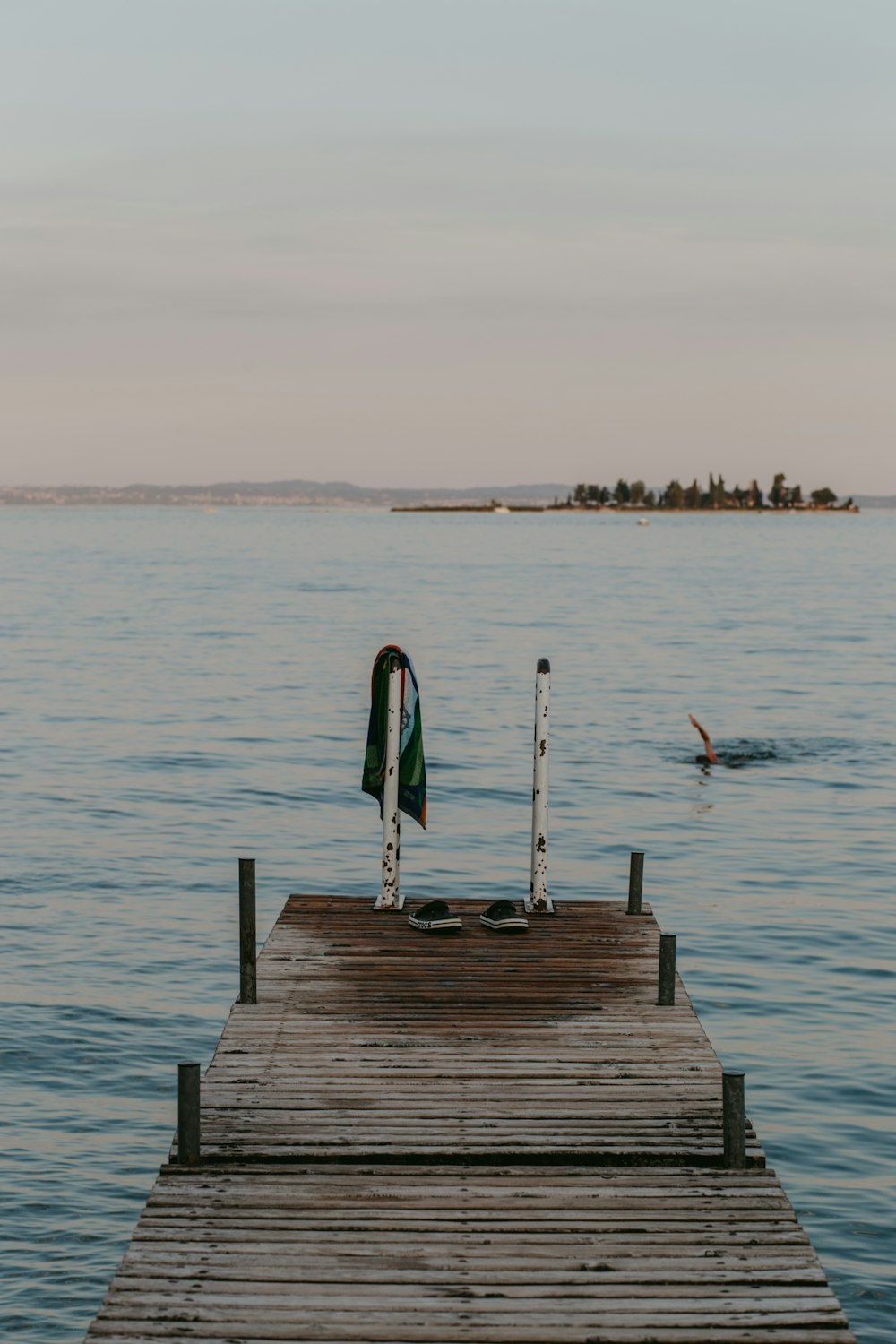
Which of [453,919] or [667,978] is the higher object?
[667,978]

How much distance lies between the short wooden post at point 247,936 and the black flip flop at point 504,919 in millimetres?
2274

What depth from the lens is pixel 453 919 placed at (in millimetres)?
14383

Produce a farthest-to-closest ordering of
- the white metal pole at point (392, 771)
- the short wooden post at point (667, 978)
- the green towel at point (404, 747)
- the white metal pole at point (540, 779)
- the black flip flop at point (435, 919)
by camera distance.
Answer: the green towel at point (404, 747)
the white metal pole at point (540, 779)
the white metal pole at point (392, 771)
the black flip flop at point (435, 919)
the short wooden post at point (667, 978)

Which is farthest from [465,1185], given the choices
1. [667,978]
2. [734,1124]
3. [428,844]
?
[428,844]

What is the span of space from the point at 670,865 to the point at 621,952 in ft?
37.5

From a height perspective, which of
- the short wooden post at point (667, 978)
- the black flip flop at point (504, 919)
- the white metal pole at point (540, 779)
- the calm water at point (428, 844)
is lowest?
the calm water at point (428, 844)

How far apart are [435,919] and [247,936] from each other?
2.21m

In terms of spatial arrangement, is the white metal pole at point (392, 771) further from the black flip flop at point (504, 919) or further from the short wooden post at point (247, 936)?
the short wooden post at point (247, 936)

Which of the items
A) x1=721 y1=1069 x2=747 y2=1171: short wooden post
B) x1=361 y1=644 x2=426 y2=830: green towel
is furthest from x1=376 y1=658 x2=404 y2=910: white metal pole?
x1=721 y1=1069 x2=747 y2=1171: short wooden post

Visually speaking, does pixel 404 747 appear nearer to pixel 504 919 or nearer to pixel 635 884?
pixel 504 919

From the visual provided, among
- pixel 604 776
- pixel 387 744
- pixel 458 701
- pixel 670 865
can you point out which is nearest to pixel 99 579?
pixel 458 701

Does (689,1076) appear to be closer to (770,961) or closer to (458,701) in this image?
(770,961)

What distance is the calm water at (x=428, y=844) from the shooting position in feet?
43.6

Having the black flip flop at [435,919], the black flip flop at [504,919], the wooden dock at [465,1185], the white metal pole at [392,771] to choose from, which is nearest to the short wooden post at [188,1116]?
the wooden dock at [465,1185]
